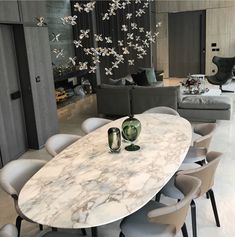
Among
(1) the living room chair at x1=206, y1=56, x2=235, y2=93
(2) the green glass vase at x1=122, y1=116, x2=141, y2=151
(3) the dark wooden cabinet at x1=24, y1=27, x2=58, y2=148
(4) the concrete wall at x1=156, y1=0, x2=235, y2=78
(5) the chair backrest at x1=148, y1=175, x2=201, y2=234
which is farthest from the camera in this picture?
(4) the concrete wall at x1=156, y1=0, x2=235, y2=78

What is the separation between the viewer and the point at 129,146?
2768 millimetres

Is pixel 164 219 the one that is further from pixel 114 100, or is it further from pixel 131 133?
pixel 114 100

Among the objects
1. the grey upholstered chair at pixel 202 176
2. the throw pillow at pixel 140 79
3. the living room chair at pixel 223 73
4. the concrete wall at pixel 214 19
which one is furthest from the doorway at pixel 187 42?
the grey upholstered chair at pixel 202 176

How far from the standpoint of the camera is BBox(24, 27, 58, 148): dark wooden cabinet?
4.62 meters

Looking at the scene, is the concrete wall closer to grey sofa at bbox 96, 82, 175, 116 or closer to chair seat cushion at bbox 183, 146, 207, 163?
grey sofa at bbox 96, 82, 175, 116

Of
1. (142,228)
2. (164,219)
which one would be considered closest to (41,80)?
(142,228)

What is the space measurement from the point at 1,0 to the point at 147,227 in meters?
3.48

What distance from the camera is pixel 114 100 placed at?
6180mm

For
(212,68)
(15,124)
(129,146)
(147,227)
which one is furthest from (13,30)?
(212,68)

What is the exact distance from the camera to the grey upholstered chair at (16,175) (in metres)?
2.35

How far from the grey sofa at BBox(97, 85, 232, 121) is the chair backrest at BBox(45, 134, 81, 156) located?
2746 millimetres

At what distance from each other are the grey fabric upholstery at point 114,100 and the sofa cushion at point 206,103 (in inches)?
42.9

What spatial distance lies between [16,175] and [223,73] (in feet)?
24.0

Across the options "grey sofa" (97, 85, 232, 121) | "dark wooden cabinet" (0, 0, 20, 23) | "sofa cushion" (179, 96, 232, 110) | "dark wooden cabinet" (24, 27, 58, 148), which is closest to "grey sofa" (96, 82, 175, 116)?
"grey sofa" (97, 85, 232, 121)
